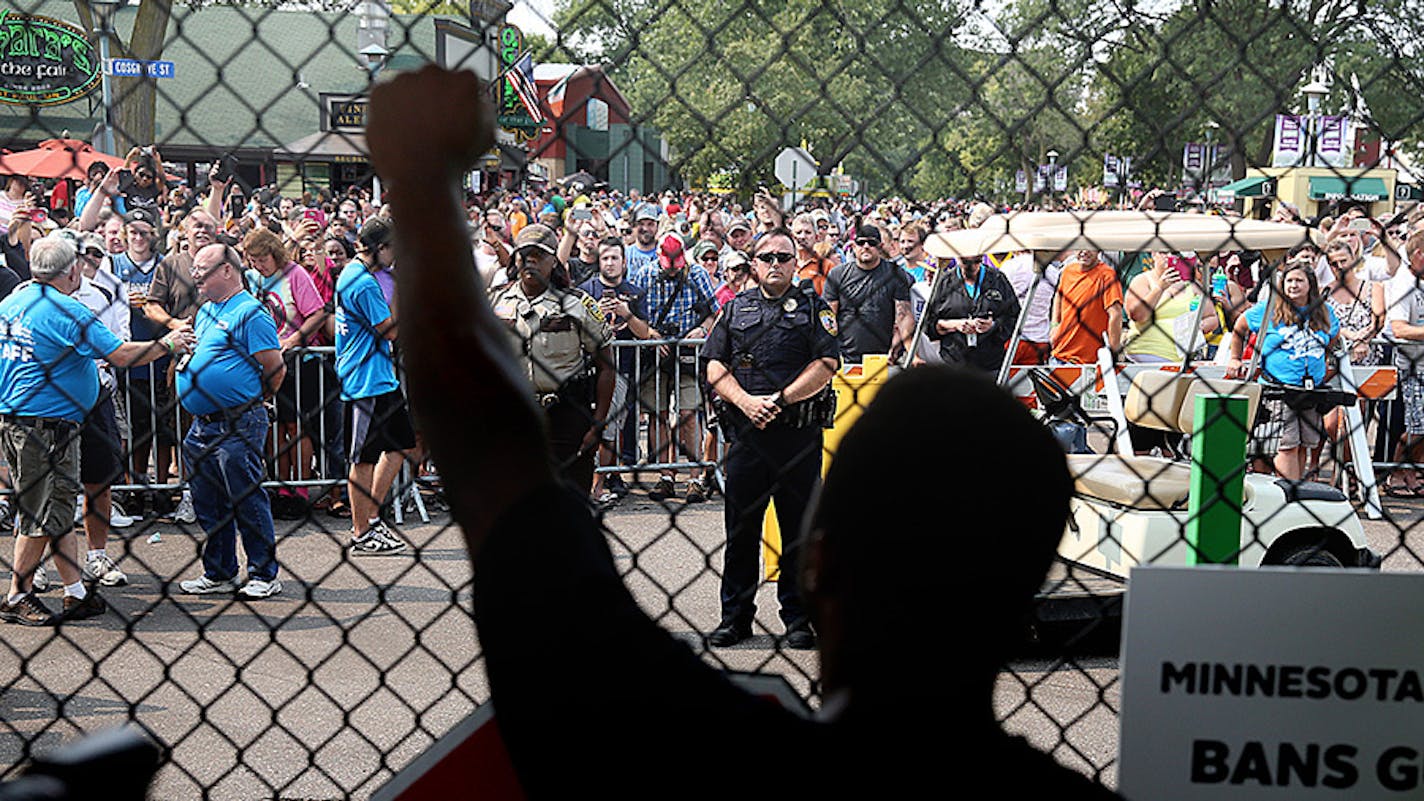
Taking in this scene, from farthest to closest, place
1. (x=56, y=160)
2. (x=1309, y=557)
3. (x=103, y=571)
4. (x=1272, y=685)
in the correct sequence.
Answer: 1. (x=103, y=571)
2. (x=1309, y=557)
3. (x=56, y=160)
4. (x=1272, y=685)

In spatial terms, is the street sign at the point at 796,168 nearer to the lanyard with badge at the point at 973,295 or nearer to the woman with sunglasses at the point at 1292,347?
the woman with sunglasses at the point at 1292,347

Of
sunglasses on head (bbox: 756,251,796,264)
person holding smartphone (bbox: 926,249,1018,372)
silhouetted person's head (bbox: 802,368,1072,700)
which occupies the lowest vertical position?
silhouetted person's head (bbox: 802,368,1072,700)

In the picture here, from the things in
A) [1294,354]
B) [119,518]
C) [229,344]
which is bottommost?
[119,518]

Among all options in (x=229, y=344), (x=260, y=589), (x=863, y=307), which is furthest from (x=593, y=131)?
(x=863, y=307)

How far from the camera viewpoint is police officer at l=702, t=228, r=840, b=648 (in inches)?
219

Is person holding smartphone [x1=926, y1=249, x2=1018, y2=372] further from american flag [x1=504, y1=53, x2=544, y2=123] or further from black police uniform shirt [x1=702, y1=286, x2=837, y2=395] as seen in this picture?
american flag [x1=504, y1=53, x2=544, y2=123]

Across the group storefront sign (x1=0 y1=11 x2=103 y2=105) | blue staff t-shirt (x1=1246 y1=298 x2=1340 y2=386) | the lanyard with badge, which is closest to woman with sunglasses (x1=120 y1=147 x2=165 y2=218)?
storefront sign (x1=0 y1=11 x2=103 y2=105)

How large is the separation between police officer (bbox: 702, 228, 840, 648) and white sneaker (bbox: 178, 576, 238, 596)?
107 inches

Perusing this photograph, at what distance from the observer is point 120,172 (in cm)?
279

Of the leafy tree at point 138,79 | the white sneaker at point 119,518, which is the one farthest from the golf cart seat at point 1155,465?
the white sneaker at point 119,518

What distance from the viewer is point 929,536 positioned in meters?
1.16

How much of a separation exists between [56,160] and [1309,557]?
15.8ft

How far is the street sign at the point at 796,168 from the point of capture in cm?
206

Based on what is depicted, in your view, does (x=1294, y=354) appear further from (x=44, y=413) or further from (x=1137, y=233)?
(x=44, y=413)
